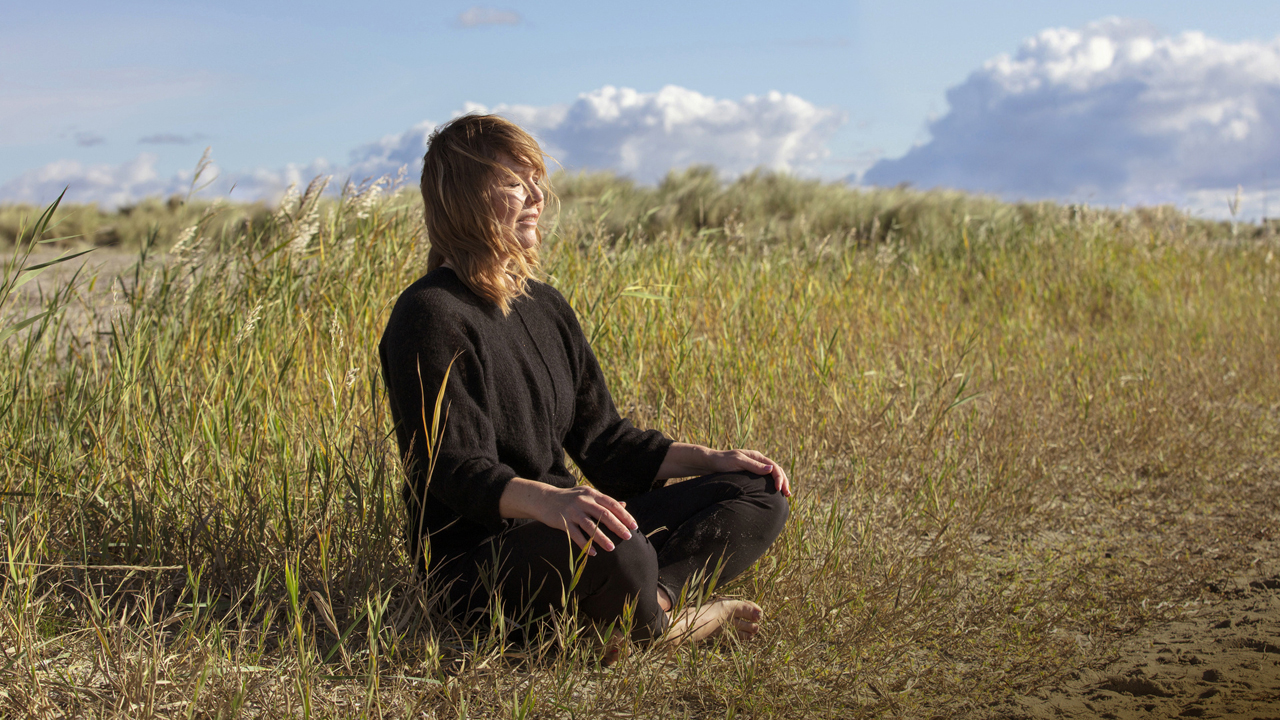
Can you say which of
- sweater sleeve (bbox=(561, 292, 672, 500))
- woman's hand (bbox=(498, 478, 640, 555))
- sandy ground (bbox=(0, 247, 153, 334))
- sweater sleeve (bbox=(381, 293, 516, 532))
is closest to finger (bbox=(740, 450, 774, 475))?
sweater sleeve (bbox=(561, 292, 672, 500))

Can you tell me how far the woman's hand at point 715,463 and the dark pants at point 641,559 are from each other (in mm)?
20

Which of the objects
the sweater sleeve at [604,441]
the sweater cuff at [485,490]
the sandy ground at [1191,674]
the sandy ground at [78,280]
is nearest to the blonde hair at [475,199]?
the sweater sleeve at [604,441]

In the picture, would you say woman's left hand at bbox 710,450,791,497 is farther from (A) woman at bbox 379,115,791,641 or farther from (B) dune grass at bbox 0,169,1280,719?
(B) dune grass at bbox 0,169,1280,719

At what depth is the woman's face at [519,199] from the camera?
1.92m

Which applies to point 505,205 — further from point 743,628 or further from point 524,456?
point 743,628

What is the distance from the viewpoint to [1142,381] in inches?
161

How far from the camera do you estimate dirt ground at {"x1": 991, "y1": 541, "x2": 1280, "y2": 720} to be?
6.09 feet

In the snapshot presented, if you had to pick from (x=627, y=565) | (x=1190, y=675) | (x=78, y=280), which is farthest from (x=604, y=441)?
(x=78, y=280)

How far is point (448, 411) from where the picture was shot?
1.75m

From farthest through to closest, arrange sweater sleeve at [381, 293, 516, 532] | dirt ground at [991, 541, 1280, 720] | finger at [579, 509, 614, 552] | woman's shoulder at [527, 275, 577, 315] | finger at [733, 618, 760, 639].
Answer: woman's shoulder at [527, 275, 577, 315] → finger at [733, 618, 760, 639] → dirt ground at [991, 541, 1280, 720] → sweater sleeve at [381, 293, 516, 532] → finger at [579, 509, 614, 552]

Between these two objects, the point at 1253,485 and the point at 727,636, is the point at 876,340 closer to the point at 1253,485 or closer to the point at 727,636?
the point at 1253,485

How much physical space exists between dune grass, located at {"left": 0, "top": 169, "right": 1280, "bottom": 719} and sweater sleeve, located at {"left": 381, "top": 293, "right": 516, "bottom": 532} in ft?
0.44

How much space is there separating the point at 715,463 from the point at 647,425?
95cm

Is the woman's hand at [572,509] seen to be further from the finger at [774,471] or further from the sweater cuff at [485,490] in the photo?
the finger at [774,471]
